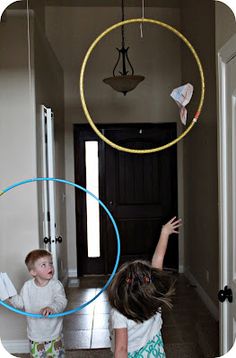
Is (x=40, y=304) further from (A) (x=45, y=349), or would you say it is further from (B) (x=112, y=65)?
(B) (x=112, y=65)

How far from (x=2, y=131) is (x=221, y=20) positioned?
190 centimetres

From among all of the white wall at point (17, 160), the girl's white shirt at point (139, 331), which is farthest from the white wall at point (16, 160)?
the girl's white shirt at point (139, 331)

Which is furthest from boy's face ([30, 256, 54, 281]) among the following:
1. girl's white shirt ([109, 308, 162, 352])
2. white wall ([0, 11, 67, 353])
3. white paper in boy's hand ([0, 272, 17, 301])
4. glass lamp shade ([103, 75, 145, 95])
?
glass lamp shade ([103, 75, 145, 95])

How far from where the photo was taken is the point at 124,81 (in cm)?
418

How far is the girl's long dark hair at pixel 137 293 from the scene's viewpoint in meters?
1.73

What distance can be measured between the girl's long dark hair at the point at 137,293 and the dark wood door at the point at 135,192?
432 cm

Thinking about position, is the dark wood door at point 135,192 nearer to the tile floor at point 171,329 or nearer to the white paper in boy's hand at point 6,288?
the tile floor at point 171,329

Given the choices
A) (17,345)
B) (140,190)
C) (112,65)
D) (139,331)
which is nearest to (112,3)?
(112,65)

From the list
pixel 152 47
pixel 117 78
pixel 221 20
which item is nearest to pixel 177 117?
pixel 152 47

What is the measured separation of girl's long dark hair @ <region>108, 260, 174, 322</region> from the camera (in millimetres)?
1729

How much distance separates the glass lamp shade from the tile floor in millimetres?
2142

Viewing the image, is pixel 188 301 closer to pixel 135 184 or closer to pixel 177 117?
pixel 135 184

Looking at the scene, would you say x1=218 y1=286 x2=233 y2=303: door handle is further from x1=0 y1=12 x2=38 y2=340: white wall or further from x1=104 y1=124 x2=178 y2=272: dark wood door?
x1=104 y1=124 x2=178 y2=272: dark wood door

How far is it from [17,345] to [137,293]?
85.6 inches
